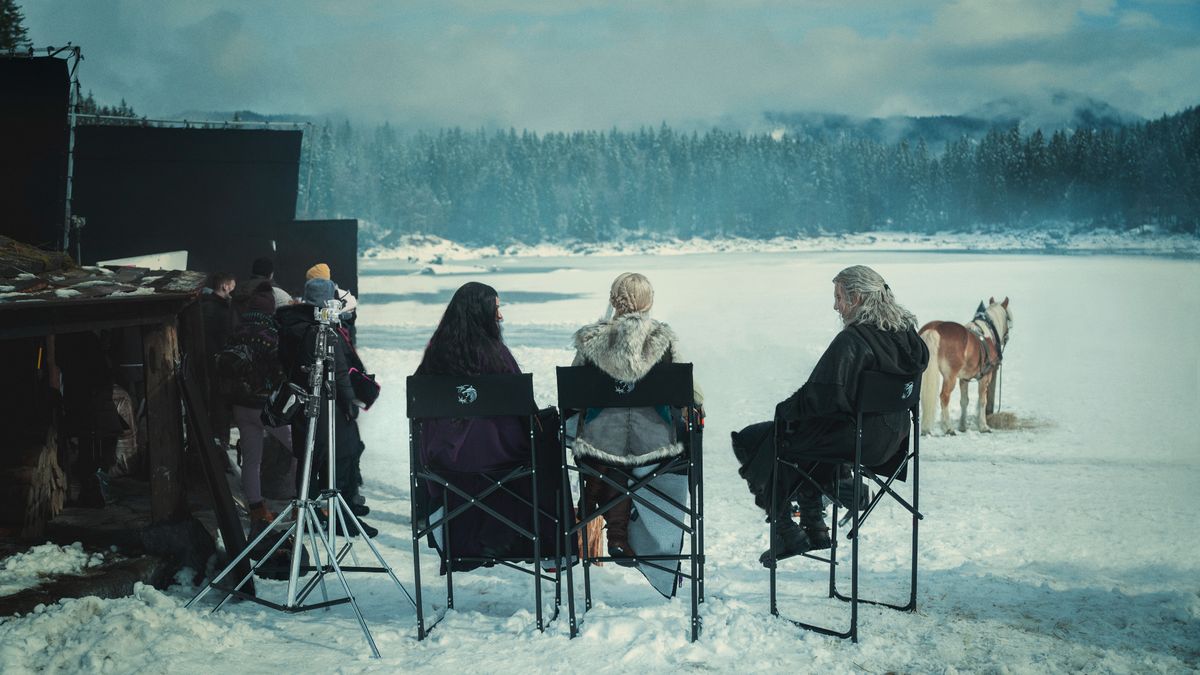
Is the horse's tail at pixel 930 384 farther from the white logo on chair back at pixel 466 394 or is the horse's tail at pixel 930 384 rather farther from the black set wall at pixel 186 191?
the black set wall at pixel 186 191

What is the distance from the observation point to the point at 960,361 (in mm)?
8617

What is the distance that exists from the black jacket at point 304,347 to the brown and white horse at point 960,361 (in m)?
5.45

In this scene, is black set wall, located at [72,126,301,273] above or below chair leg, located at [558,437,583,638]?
above

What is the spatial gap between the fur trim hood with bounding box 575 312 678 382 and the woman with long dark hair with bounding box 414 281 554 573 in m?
0.32

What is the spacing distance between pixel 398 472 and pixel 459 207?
460 centimetres

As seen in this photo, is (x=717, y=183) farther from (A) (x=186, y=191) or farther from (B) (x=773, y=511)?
(B) (x=773, y=511)

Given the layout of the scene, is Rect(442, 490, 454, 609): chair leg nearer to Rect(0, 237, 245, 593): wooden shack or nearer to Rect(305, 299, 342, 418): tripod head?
Rect(305, 299, 342, 418): tripod head

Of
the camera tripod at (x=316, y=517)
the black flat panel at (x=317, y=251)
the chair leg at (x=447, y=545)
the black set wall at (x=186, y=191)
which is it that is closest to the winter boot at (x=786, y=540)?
the chair leg at (x=447, y=545)

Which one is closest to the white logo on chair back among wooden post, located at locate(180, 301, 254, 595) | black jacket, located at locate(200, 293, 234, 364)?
wooden post, located at locate(180, 301, 254, 595)

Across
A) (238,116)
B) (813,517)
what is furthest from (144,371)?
(238,116)

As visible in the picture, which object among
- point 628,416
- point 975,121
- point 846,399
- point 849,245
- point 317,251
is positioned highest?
point 975,121

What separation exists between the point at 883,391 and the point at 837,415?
0.20 metres

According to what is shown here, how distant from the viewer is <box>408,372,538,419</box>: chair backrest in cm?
340

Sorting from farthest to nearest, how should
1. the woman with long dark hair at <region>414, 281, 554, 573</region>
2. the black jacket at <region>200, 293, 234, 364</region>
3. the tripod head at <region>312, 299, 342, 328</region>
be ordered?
the black jacket at <region>200, 293, 234, 364</region> < the tripod head at <region>312, 299, 342, 328</region> < the woman with long dark hair at <region>414, 281, 554, 573</region>
